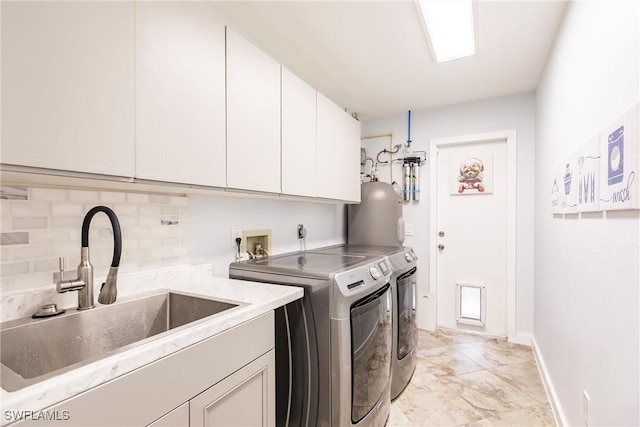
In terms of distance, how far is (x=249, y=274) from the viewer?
174 cm

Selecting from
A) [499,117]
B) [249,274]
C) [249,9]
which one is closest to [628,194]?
[249,274]

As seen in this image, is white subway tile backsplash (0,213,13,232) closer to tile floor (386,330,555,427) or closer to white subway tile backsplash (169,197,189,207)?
white subway tile backsplash (169,197,189,207)

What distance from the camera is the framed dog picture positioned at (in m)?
3.11

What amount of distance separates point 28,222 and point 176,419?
0.88m

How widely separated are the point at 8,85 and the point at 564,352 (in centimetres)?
257

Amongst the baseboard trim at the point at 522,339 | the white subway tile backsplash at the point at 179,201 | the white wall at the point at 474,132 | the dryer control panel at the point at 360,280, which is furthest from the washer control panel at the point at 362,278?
the baseboard trim at the point at 522,339

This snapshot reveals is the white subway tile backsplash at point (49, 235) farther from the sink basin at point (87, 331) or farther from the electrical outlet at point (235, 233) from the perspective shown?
the electrical outlet at point (235, 233)

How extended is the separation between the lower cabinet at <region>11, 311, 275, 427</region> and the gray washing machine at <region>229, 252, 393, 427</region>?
0.92 feet

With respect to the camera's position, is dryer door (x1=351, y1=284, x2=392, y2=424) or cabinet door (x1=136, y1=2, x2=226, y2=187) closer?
cabinet door (x1=136, y1=2, x2=226, y2=187)

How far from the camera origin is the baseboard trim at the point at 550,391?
1729 mm

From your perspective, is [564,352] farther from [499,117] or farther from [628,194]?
[499,117]

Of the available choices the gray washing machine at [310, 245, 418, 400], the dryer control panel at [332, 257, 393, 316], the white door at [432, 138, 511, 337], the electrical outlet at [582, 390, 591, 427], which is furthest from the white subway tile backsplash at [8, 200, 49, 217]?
the white door at [432, 138, 511, 337]

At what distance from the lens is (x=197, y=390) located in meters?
0.93

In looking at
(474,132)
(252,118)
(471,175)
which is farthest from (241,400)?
(474,132)
